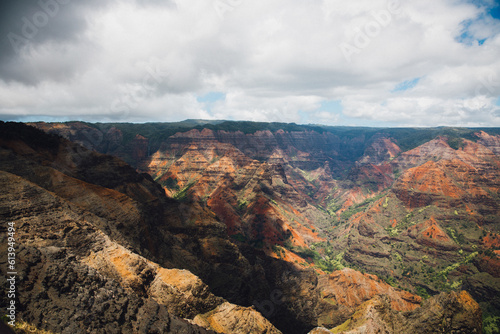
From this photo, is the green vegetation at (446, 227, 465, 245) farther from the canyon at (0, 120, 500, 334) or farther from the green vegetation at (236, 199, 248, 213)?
the green vegetation at (236, 199, 248, 213)

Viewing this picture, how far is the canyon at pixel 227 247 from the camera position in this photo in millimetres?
21844

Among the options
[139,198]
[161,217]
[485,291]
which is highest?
[139,198]

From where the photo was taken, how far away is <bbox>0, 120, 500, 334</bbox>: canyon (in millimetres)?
21844

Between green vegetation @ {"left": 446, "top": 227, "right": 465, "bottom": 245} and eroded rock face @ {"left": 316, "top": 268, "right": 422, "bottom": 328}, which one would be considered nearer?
eroded rock face @ {"left": 316, "top": 268, "right": 422, "bottom": 328}

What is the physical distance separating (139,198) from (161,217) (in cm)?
726

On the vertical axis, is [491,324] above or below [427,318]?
below

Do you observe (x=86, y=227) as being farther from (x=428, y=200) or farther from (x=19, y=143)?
(x=428, y=200)

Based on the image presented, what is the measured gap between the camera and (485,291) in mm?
75875

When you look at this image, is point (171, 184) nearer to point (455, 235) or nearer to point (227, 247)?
point (227, 247)

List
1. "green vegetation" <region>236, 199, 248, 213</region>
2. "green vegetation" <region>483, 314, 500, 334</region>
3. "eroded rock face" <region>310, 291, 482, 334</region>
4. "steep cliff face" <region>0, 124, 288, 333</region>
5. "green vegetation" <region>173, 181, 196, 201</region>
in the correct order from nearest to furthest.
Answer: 1. "steep cliff face" <region>0, 124, 288, 333</region>
2. "eroded rock face" <region>310, 291, 482, 334</region>
3. "green vegetation" <region>483, 314, 500, 334</region>
4. "green vegetation" <region>236, 199, 248, 213</region>
5. "green vegetation" <region>173, 181, 196, 201</region>

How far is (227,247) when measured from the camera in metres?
59.1

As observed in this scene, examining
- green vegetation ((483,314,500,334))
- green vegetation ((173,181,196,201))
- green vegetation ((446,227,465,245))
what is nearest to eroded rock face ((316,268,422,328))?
green vegetation ((483,314,500,334))

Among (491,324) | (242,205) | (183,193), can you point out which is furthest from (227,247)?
(183,193)

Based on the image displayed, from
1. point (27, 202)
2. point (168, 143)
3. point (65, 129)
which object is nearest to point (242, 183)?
point (168, 143)
